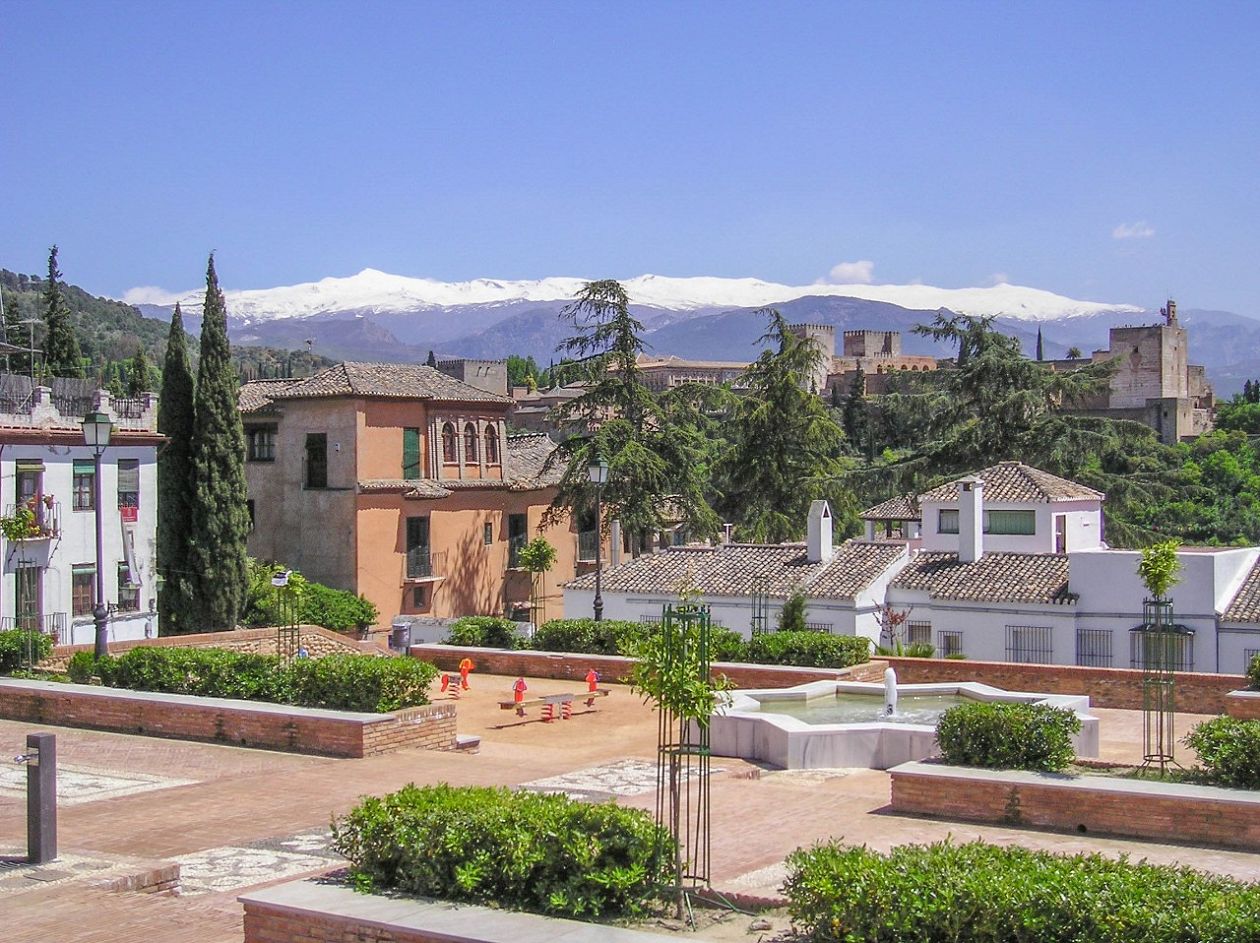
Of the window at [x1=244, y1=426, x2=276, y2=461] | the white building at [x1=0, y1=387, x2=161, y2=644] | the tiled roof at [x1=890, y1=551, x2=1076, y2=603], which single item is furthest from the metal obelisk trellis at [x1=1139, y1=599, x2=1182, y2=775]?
the window at [x1=244, y1=426, x2=276, y2=461]

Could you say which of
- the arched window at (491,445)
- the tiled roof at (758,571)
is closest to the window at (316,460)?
the arched window at (491,445)

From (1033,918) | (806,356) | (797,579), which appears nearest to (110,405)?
(797,579)

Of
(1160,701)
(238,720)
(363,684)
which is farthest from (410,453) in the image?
(1160,701)

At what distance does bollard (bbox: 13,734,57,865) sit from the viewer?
10656 millimetres

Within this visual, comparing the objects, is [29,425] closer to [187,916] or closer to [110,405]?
[110,405]

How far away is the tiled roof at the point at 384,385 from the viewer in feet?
144

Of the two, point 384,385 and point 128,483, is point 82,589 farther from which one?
point 384,385

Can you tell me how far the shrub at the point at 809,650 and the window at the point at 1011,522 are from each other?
14.8 m

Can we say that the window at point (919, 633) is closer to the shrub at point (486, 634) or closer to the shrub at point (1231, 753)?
the shrub at point (486, 634)

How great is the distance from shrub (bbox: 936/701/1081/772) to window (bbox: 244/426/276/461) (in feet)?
114

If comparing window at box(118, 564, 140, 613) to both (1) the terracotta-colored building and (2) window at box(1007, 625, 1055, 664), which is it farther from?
(2) window at box(1007, 625, 1055, 664)

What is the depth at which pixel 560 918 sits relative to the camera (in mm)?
8219

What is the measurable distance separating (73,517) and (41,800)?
24326 millimetres

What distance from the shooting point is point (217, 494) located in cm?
3866
